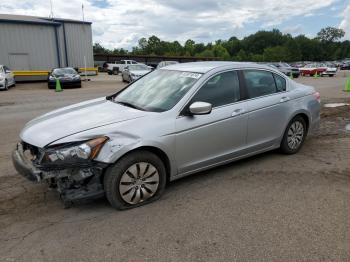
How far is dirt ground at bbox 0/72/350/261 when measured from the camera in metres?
2.99

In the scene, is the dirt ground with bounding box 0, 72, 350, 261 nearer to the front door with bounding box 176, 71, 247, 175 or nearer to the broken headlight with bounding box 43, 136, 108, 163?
the front door with bounding box 176, 71, 247, 175

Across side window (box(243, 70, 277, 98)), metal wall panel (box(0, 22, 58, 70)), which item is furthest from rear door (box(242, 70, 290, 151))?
metal wall panel (box(0, 22, 58, 70))

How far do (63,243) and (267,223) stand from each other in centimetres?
202

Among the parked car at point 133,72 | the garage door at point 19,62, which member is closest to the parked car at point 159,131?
the parked car at point 133,72

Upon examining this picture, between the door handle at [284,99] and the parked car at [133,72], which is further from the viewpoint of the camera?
the parked car at [133,72]

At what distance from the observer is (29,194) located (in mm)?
4160

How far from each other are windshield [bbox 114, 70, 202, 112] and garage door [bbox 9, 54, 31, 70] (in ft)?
93.2

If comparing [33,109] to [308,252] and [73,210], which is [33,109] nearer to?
[73,210]

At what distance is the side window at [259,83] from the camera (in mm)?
4876

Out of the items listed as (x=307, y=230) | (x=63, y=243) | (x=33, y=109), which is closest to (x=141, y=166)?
(x=63, y=243)

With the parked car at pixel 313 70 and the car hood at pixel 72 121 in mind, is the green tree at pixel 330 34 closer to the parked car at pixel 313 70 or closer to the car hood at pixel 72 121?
the parked car at pixel 313 70

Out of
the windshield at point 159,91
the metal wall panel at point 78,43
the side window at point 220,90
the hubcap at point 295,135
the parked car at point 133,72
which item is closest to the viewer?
the windshield at point 159,91

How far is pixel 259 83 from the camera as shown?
506 cm

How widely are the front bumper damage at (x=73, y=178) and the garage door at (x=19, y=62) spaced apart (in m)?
29.6
